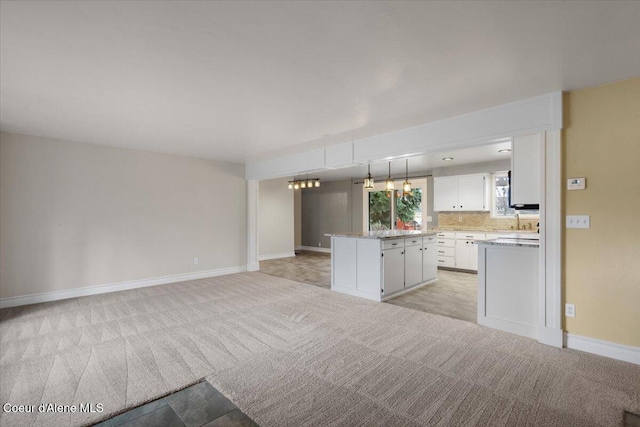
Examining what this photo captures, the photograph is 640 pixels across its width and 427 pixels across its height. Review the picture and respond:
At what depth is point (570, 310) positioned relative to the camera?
2.90 metres

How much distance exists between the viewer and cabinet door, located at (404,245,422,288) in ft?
16.2

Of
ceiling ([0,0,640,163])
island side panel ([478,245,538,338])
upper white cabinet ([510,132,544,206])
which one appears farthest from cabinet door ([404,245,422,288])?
ceiling ([0,0,640,163])

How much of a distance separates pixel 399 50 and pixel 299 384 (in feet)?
8.54

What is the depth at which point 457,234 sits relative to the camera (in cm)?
A: 672

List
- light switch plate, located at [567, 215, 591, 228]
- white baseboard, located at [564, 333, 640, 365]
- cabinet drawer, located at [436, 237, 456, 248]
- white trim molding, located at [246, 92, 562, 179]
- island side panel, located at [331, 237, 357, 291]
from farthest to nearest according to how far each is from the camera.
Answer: cabinet drawer, located at [436, 237, 456, 248] → island side panel, located at [331, 237, 357, 291] → white trim molding, located at [246, 92, 562, 179] → light switch plate, located at [567, 215, 591, 228] → white baseboard, located at [564, 333, 640, 365]

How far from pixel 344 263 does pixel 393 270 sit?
2.66 ft

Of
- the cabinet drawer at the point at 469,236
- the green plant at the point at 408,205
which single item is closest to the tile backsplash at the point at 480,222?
the cabinet drawer at the point at 469,236

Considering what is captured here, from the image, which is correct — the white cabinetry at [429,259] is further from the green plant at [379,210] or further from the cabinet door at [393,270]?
the green plant at [379,210]

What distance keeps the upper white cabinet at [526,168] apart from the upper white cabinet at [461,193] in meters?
3.69

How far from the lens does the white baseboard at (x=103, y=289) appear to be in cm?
434

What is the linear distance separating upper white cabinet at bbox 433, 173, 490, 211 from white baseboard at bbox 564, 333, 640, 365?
4.24 meters

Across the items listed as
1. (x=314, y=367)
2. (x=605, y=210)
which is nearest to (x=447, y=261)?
(x=605, y=210)

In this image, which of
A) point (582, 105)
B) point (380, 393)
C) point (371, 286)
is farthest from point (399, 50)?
point (371, 286)

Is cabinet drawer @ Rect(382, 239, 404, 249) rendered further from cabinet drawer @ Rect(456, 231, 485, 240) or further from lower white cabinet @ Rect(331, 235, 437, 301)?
cabinet drawer @ Rect(456, 231, 485, 240)
